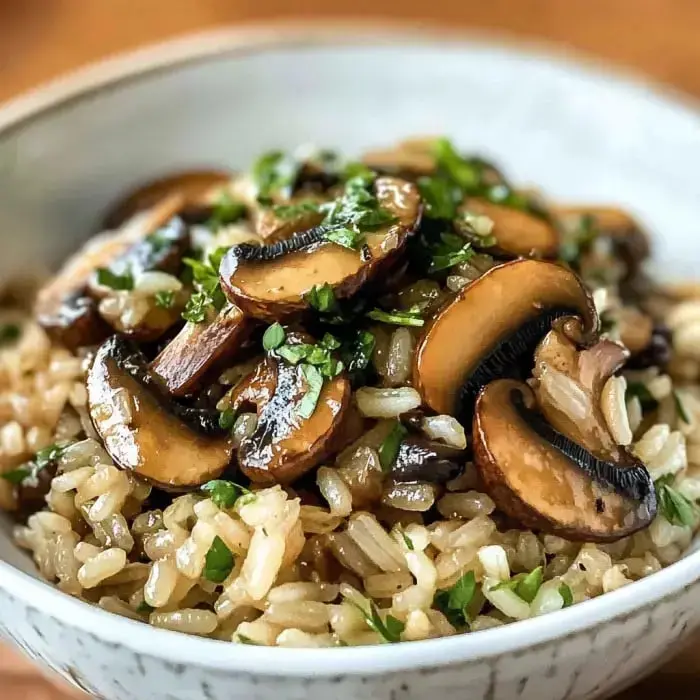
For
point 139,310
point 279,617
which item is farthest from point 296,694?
point 139,310

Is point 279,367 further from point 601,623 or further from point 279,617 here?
point 601,623

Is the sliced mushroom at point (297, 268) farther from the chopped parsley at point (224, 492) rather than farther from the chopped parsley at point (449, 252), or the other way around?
the chopped parsley at point (224, 492)

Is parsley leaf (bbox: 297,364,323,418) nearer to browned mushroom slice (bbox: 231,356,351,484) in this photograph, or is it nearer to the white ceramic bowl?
browned mushroom slice (bbox: 231,356,351,484)

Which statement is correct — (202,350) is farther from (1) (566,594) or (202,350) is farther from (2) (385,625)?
(1) (566,594)

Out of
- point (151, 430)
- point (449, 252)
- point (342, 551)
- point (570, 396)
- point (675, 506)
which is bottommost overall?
point (675, 506)

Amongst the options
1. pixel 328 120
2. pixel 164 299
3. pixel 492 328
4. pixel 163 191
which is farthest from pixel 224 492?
pixel 328 120

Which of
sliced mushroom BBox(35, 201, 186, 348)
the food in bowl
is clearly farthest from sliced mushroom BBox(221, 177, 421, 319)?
sliced mushroom BBox(35, 201, 186, 348)

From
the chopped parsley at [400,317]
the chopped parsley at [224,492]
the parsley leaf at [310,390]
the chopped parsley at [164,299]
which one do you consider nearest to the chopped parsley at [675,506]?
the chopped parsley at [400,317]
